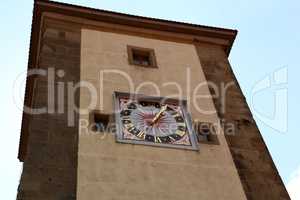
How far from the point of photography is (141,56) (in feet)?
47.7

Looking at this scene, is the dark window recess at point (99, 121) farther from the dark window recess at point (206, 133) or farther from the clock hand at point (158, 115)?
the dark window recess at point (206, 133)

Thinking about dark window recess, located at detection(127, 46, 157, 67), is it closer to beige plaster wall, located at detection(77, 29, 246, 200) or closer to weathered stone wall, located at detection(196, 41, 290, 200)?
beige plaster wall, located at detection(77, 29, 246, 200)

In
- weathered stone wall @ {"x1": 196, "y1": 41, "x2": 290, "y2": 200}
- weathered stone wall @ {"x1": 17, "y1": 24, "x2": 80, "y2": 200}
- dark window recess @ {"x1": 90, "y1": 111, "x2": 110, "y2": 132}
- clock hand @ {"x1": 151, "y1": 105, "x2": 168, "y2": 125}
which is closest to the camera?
weathered stone wall @ {"x1": 17, "y1": 24, "x2": 80, "y2": 200}

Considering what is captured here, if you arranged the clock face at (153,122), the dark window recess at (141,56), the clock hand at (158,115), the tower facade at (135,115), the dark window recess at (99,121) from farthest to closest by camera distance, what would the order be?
1. the dark window recess at (141,56)
2. the clock hand at (158,115)
3. the clock face at (153,122)
4. the dark window recess at (99,121)
5. the tower facade at (135,115)

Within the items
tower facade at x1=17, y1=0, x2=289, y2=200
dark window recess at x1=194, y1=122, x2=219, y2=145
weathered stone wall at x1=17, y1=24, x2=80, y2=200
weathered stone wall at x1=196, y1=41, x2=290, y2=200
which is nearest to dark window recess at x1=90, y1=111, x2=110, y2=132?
tower facade at x1=17, y1=0, x2=289, y2=200

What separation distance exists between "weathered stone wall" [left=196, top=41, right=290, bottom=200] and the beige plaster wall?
23cm

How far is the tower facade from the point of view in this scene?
398 inches

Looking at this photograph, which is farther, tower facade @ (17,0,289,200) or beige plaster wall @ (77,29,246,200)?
tower facade @ (17,0,289,200)

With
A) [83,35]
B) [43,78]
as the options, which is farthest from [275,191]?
[83,35]

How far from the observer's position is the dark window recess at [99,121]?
11.2 metres

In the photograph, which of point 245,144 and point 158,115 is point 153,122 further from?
point 245,144

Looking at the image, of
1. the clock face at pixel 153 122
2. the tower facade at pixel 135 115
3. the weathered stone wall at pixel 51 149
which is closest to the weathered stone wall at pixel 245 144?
the tower facade at pixel 135 115

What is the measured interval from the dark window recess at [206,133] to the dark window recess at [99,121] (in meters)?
1.84

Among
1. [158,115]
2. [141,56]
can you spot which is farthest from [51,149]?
[141,56]
